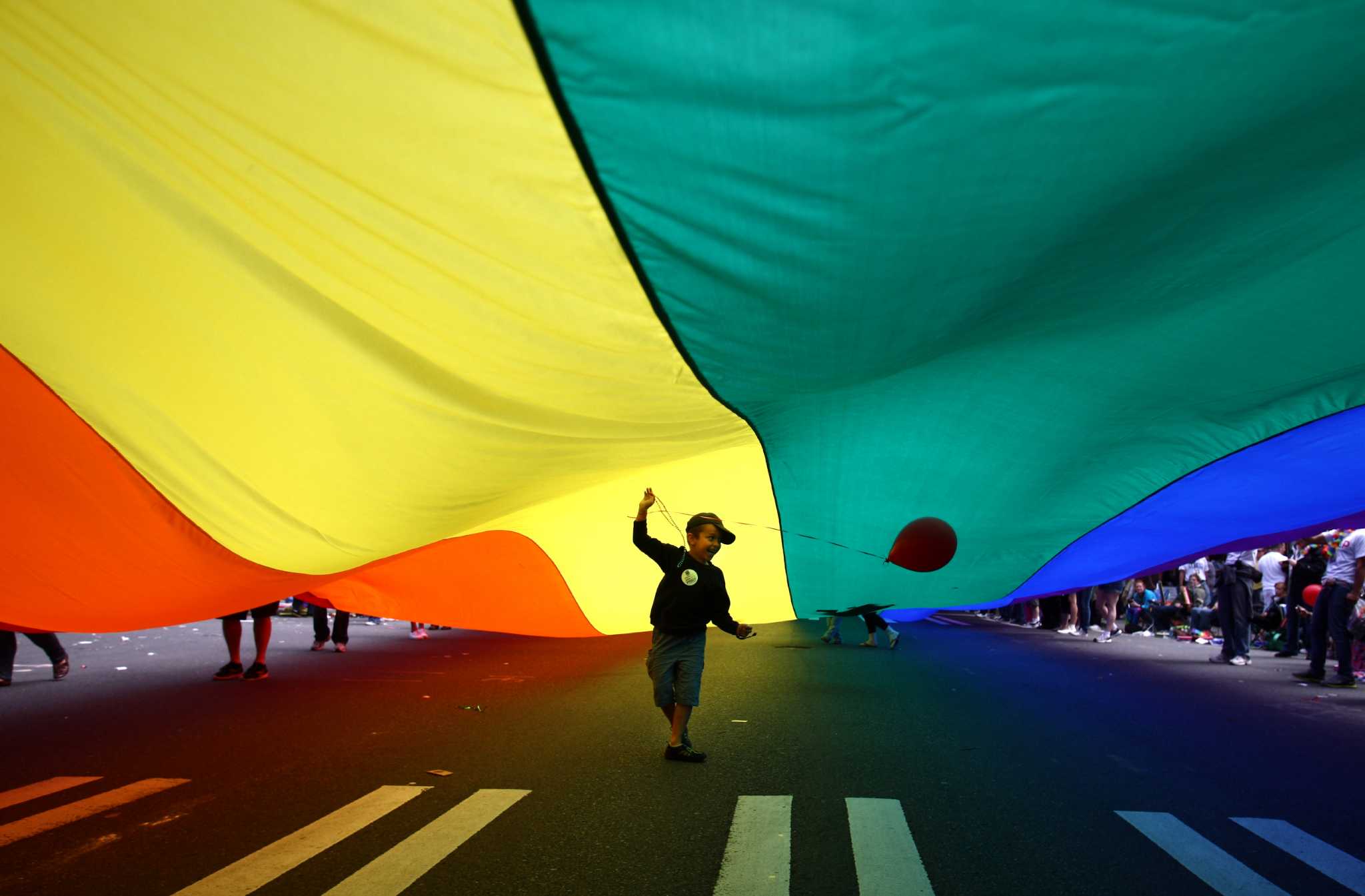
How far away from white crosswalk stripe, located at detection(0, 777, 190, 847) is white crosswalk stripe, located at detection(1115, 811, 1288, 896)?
191 inches

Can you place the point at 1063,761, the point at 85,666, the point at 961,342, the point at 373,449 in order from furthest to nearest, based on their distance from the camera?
the point at 85,666
the point at 1063,761
the point at 373,449
the point at 961,342

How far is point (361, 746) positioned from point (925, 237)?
196 inches

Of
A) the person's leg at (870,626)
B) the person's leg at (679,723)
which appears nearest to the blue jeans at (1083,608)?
the person's leg at (870,626)

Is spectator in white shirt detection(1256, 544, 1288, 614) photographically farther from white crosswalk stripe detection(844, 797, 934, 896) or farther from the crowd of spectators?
white crosswalk stripe detection(844, 797, 934, 896)

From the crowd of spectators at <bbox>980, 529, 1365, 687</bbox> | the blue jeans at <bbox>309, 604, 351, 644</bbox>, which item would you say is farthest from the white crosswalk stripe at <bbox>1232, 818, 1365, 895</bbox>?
the blue jeans at <bbox>309, 604, 351, 644</bbox>

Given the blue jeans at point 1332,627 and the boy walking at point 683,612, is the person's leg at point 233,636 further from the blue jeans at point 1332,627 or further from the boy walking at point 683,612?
the blue jeans at point 1332,627

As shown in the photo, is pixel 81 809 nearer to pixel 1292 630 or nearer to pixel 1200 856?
pixel 1200 856

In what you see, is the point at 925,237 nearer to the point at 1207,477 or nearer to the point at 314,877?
the point at 314,877

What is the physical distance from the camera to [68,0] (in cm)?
250

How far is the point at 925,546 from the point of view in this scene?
291 inches

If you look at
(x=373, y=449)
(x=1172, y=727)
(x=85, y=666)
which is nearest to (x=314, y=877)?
(x=373, y=449)

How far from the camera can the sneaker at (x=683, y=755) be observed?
6.02 metres

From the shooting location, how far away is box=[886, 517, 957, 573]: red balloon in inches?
291

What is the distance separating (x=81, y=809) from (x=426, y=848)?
1.85 metres
